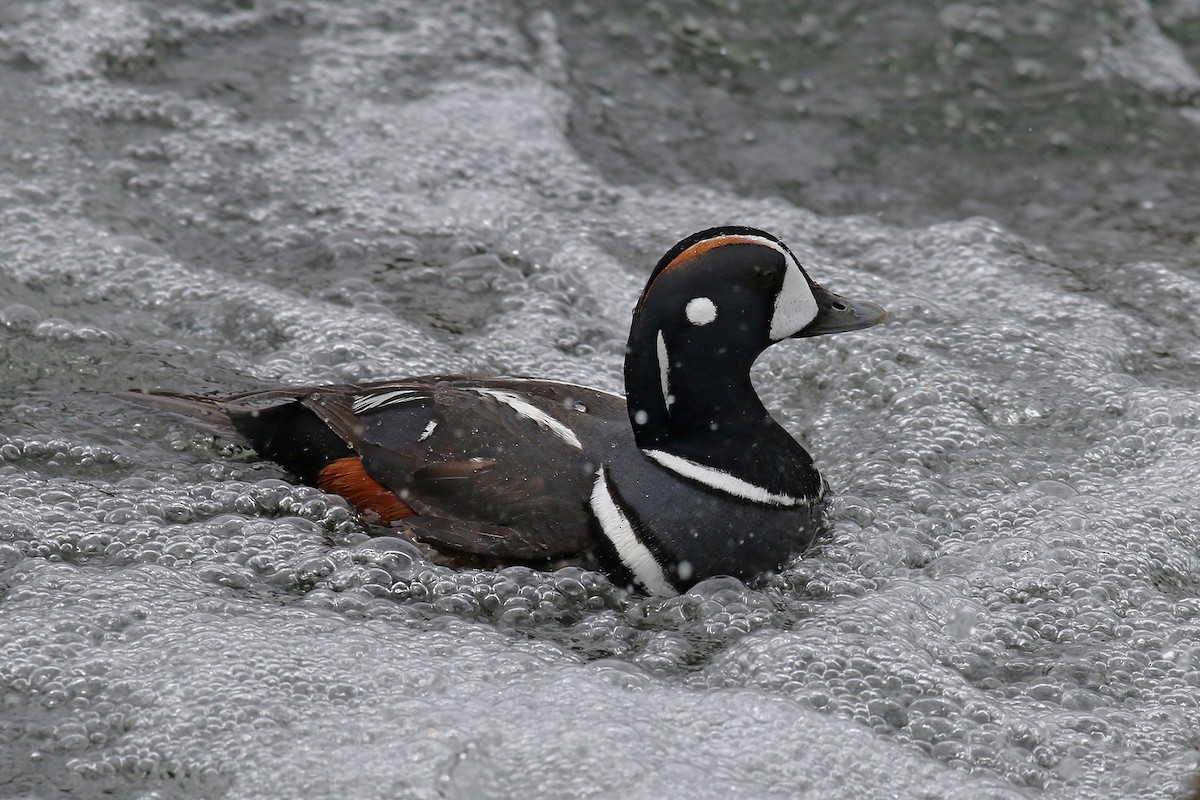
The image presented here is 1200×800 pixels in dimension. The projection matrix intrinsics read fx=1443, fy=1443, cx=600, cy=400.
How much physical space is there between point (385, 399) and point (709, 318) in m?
1.03

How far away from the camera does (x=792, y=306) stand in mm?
4207

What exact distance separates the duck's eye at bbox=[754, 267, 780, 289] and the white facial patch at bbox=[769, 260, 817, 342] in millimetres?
30

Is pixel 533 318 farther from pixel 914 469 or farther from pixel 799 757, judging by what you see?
pixel 799 757

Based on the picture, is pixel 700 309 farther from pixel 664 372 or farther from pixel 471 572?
pixel 471 572

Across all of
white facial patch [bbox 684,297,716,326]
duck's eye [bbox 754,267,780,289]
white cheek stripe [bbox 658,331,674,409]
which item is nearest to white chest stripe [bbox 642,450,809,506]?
white cheek stripe [bbox 658,331,674,409]

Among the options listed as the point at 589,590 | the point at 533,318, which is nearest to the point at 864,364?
the point at 533,318

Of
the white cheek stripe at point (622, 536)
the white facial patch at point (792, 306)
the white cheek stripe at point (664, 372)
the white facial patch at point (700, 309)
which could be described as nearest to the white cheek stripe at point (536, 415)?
the white cheek stripe at point (622, 536)

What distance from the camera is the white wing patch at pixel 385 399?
4355mm

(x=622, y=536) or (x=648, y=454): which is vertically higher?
(x=648, y=454)

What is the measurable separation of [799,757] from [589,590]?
84 cm

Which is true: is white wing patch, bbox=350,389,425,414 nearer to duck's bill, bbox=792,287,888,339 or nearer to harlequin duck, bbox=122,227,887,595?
harlequin duck, bbox=122,227,887,595

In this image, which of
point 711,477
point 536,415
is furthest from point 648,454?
point 536,415

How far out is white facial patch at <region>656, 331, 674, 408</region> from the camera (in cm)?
412

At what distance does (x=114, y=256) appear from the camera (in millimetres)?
5742
